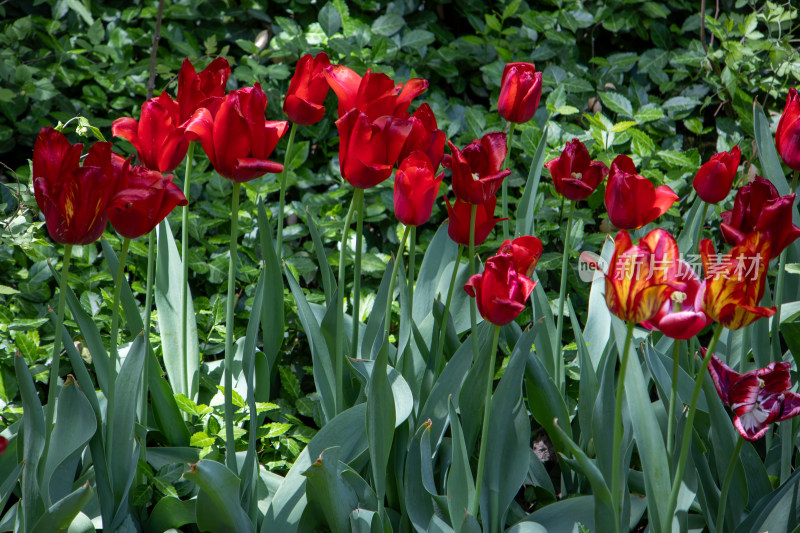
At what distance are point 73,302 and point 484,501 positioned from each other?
77cm

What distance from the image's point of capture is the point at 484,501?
4.41ft

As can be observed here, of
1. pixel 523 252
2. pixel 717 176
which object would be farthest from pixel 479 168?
pixel 717 176

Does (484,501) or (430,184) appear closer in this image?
(430,184)

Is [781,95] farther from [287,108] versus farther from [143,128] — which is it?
[143,128]

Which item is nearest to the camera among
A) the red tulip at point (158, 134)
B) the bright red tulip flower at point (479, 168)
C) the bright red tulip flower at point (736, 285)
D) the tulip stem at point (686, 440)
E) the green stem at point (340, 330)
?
the bright red tulip flower at point (736, 285)

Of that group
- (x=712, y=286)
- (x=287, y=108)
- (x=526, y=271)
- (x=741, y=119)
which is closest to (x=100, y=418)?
(x=287, y=108)

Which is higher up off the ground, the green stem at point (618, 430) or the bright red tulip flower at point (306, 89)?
the bright red tulip flower at point (306, 89)

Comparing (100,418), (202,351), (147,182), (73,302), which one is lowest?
(202,351)

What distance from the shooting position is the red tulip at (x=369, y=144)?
120 centimetres

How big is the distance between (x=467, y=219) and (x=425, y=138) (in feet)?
0.50

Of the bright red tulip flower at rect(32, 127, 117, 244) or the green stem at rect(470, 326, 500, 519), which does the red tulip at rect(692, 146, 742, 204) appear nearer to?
the green stem at rect(470, 326, 500, 519)

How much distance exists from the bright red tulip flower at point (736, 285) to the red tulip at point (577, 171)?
0.39 m

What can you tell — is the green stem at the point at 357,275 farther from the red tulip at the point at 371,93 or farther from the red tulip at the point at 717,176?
the red tulip at the point at 717,176

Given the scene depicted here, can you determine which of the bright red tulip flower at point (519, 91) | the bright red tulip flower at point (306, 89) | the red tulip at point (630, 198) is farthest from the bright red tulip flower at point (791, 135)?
the bright red tulip flower at point (306, 89)
